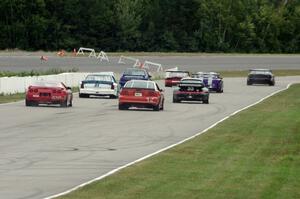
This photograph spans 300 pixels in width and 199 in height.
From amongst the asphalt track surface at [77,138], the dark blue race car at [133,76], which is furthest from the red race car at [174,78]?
the asphalt track surface at [77,138]

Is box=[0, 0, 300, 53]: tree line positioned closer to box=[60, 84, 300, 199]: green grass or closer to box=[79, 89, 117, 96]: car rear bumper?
box=[79, 89, 117, 96]: car rear bumper

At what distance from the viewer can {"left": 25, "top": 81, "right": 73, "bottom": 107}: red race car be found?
35900 mm

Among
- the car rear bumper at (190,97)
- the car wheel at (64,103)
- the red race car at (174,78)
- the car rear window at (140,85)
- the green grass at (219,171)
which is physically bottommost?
the red race car at (174,78)

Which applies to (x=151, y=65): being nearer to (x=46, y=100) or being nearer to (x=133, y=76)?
(x=133, y=76)

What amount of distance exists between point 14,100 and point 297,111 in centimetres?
1247

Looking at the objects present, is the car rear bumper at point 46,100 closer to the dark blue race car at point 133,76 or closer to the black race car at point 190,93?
the black race car at point 190,93

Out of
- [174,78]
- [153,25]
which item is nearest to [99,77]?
[174,78]

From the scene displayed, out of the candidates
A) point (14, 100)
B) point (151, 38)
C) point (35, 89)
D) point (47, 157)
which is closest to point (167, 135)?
point (47, 157)

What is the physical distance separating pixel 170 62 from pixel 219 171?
7225cm

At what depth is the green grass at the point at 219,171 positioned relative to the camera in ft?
42.3

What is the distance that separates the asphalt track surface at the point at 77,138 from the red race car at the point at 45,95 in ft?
1.37

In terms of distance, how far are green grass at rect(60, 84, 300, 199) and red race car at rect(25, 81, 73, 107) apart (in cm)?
1135

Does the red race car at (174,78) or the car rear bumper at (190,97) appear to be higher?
the car rear bumper at (190,97)

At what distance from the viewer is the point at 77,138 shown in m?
22.9
